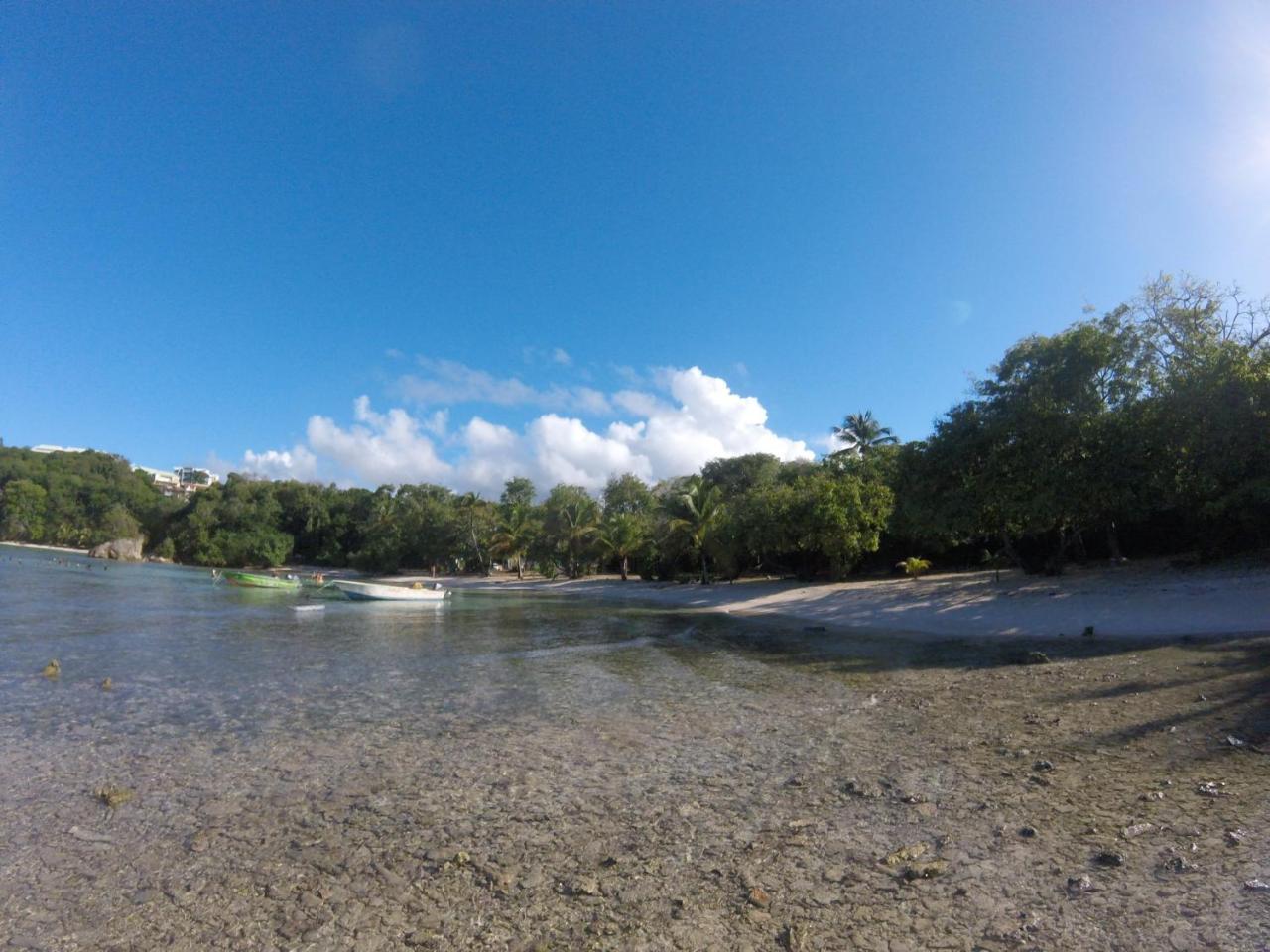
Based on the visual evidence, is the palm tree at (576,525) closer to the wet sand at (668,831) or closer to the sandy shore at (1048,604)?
the sandy shore at (1048,604)

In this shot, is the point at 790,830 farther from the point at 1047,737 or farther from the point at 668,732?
the point at 1047,737

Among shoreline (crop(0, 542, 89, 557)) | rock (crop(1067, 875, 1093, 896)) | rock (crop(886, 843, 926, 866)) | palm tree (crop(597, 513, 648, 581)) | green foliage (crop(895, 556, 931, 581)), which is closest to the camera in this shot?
rock (crop(1067, 875, 1093, 896))

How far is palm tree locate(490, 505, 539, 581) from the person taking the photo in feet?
222

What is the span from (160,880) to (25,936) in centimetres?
86

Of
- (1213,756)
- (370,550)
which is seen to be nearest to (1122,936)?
(1213,756)

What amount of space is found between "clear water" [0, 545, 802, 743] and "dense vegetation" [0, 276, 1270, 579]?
1078cm

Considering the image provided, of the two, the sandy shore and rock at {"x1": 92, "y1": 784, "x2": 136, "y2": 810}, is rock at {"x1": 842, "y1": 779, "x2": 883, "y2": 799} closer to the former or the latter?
rock at {"x1": 92, "y1": 784, "x2": 136, "y2": 810}

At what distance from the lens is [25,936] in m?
4.48

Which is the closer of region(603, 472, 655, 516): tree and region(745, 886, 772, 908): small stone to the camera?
region(745, 886, 772, 908): small stone

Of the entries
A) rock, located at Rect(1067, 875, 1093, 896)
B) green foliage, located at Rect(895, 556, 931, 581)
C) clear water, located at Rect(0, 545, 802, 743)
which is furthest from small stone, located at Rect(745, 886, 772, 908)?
green foliage, located at Rect(895, 556, 931, 581)

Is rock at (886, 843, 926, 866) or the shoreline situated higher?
the shoreline

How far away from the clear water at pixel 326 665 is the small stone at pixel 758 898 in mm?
6796

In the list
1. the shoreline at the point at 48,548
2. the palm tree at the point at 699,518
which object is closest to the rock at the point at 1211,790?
the palm tree at the point at 699,518

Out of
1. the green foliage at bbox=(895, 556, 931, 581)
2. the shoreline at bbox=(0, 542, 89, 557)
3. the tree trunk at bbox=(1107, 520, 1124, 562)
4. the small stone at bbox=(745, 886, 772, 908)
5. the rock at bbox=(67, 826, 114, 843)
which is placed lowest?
A: the rock at bbox=(67, 826, 114, 843)
